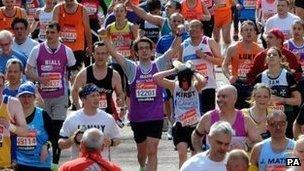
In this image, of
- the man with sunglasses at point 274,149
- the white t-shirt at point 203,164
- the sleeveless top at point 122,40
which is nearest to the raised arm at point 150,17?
the sleeveless top at point 122,40

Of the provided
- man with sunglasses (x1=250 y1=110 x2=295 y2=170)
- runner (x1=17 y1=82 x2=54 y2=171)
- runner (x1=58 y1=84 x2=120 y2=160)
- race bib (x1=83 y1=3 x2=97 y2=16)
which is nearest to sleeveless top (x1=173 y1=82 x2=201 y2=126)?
runner (x1=17 y1=82 x2=54 y2=171)

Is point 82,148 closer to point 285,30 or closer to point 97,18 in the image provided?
point 285,30

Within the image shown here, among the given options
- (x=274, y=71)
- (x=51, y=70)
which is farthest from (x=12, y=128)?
(x=274, y=71)

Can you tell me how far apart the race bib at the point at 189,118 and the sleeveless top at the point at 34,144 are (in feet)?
6.95

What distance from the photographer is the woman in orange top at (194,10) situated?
22078mm

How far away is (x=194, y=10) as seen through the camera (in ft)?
72.7

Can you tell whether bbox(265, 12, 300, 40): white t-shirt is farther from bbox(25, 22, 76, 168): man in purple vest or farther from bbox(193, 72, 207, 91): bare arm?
bbox(193, 72, 207, 91): bare arm

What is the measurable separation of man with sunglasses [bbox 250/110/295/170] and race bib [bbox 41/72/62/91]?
4.92m

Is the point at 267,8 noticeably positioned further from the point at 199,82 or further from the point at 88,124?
the point at 88,124

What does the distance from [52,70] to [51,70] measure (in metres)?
0.01

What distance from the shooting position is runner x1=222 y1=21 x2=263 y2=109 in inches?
660

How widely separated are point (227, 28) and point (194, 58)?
8.45 metres

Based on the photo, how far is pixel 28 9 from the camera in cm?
2384

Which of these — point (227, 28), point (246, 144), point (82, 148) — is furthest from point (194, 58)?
point (227, 28)
